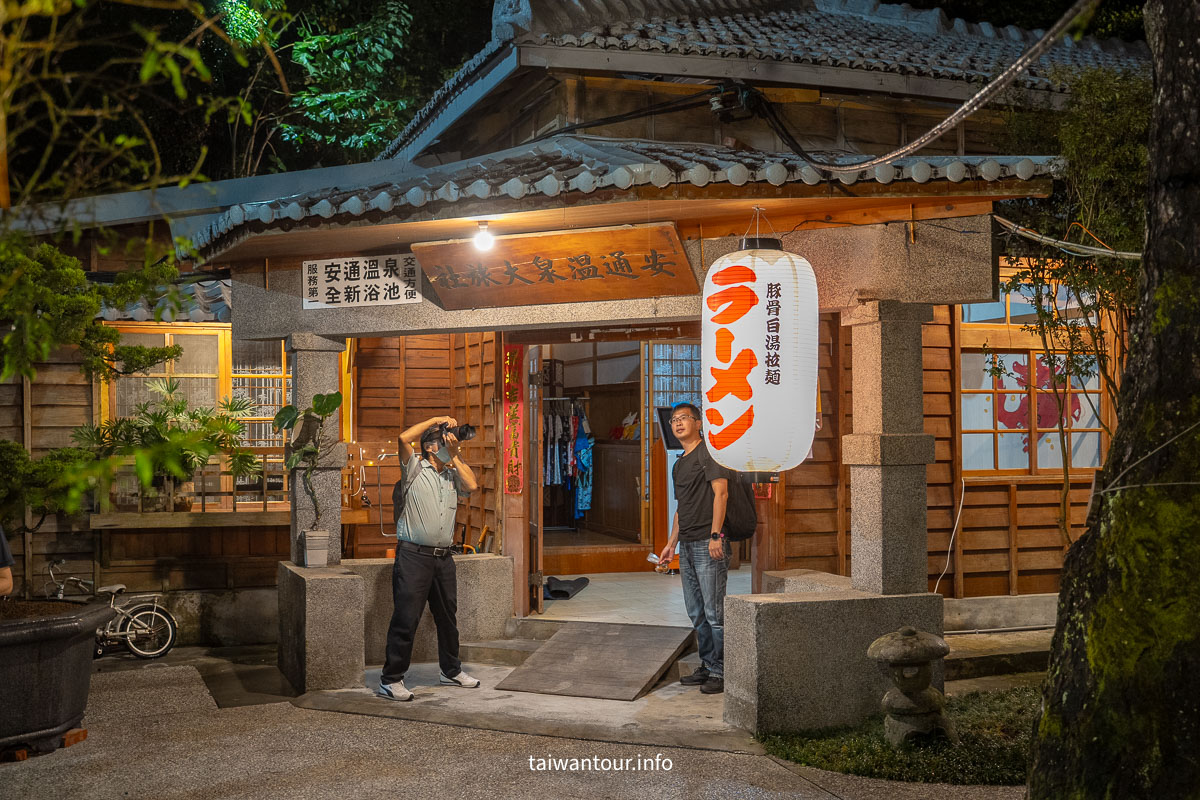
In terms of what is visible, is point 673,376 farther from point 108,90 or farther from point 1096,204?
point 108,90

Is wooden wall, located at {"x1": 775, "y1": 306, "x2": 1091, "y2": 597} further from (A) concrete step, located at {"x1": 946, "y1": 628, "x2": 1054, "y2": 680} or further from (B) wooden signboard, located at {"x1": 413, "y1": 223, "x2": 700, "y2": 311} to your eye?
(B) wooden signboard, located at {"x1": 413, "y1": 223, "x2": 700, "y2": 311}

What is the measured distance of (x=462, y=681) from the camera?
857cm

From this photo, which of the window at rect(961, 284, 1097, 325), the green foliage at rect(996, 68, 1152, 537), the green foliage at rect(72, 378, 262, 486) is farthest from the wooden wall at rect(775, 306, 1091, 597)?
the green foliage at rect(72, 378, 262, 486)

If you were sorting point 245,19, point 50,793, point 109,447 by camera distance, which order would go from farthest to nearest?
point 245,19
point 109,447
point 50,793

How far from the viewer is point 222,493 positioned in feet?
37.9

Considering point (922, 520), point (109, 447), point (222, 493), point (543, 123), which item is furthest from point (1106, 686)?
point (222, 493)

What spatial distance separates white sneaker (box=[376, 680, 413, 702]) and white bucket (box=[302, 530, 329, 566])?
1393 millimetres

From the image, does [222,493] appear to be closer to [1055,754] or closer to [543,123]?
[543,123]

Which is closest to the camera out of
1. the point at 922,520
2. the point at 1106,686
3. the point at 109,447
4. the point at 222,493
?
the point at 1106,686

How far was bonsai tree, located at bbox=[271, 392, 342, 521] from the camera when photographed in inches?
350

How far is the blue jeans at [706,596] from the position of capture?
26.9ft

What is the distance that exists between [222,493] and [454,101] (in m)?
5.21

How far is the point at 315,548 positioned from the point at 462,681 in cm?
178

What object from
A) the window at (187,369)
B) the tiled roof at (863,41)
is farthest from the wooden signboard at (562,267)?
the window at (187,369)
